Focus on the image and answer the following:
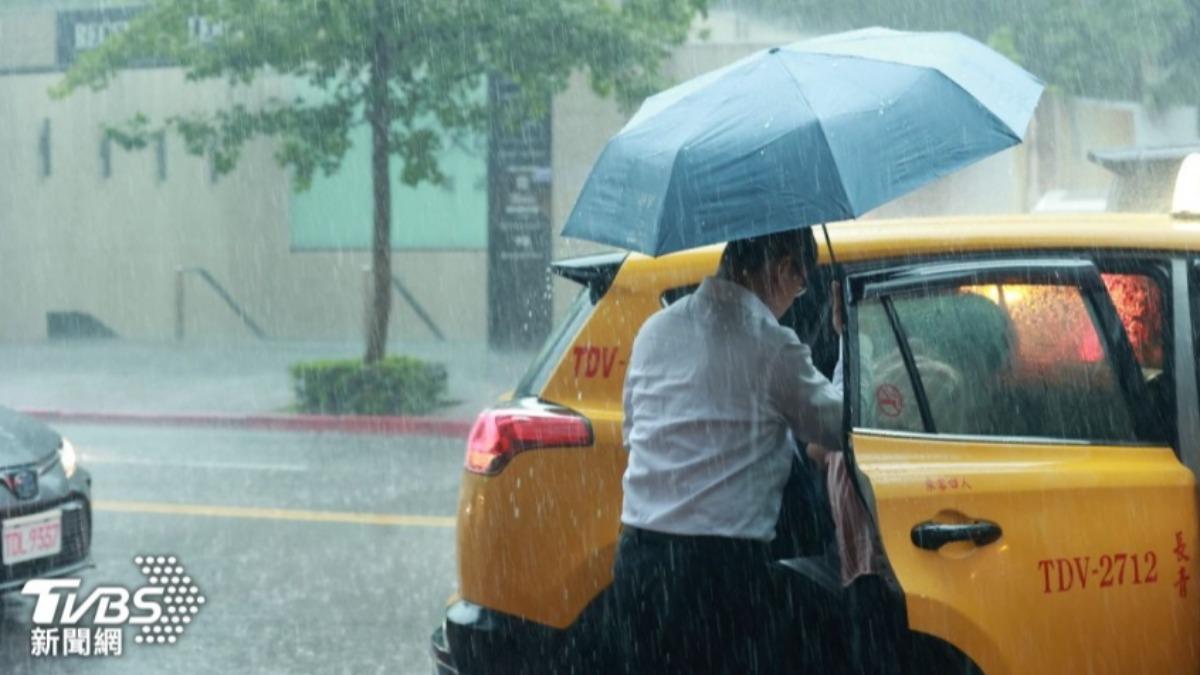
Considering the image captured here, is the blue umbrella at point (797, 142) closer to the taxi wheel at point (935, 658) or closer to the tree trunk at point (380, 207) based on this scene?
the taxi wheel at point (935, 658)

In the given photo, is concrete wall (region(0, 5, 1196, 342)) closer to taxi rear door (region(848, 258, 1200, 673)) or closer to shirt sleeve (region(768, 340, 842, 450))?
taxi rear door (region(848, 258, 1200, 673))

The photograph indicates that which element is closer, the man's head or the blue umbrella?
the blue umbrella

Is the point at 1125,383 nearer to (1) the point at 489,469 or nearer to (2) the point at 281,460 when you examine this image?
(1) the point at 489,469

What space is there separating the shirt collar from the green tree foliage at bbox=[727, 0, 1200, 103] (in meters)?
21.3

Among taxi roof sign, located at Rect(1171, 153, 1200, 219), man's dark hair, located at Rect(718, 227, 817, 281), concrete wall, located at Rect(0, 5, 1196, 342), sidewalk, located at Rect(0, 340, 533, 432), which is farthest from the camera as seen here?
concrete wall, located at Rect(0, 5, 1196, 342)

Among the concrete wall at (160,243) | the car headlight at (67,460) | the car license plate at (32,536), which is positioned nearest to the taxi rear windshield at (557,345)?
the car license plate at (32,536)

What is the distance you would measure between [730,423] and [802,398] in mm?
152

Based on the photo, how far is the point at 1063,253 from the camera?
3918 mm

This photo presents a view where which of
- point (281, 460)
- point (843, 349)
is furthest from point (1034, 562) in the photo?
point (281, 460)

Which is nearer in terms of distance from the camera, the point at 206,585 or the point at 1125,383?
the point at 1125,383

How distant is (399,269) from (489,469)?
18521 mm

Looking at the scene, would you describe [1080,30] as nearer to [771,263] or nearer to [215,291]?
[215,291]

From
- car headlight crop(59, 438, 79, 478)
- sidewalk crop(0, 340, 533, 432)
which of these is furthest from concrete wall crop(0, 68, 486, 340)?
car headlight crop(59, 438, 79, 478)

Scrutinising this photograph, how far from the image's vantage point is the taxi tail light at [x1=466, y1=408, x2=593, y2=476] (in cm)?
420
